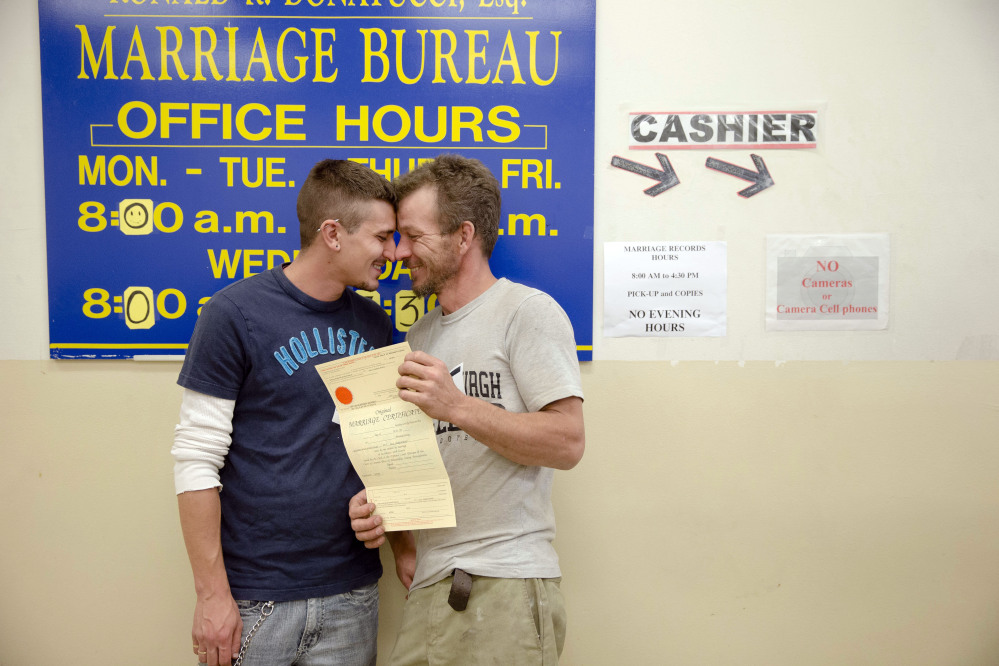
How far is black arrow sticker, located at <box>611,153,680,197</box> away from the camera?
69.6 inches

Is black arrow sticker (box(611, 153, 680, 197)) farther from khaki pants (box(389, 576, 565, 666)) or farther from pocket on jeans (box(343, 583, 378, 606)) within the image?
pocket on jeans (box(343, 583, 378, 606))

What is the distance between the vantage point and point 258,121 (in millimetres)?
1749

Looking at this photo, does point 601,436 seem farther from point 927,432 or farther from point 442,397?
point 927,432

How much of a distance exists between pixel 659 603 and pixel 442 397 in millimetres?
1056

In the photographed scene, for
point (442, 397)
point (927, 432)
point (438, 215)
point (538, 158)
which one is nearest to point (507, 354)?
point (442, 397)

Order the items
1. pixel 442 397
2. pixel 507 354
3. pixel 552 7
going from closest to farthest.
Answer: pixel 442 397 → pixel 507 354 → pixel 552 7

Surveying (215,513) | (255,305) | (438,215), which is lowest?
(215,513)

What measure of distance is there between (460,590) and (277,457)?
0.52 meters

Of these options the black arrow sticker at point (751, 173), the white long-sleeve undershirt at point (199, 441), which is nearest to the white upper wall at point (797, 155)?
the black arrow sticker at point (751, 173)

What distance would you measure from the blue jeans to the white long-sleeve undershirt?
32cm

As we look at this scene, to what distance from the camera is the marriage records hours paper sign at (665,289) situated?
1773mm

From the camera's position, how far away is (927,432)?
1.80 metres

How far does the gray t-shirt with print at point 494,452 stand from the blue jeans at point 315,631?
0.18m

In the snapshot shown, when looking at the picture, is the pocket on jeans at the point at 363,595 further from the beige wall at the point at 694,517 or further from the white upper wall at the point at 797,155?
the white upper wall at the point at 797,155
